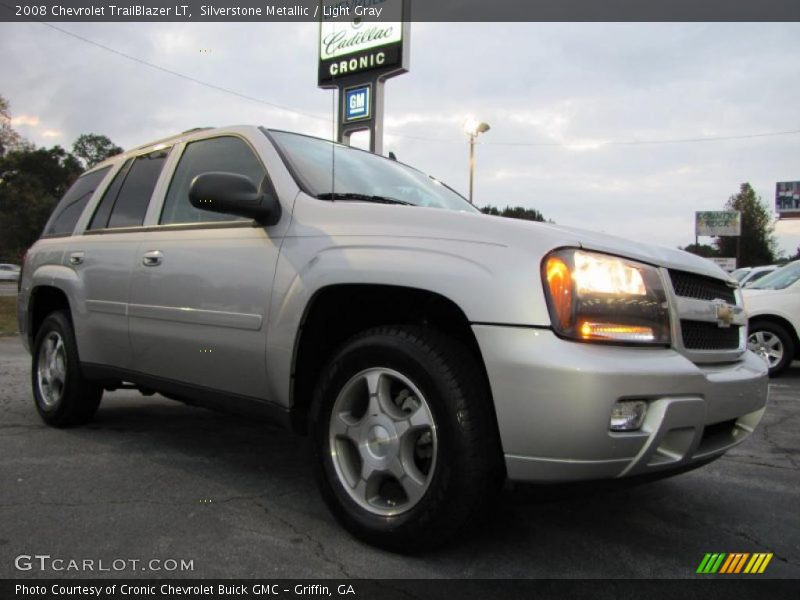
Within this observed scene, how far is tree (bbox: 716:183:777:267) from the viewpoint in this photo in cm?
6469

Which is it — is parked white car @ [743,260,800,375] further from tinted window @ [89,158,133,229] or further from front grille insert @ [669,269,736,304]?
tinted window @ [89,158,133,229]

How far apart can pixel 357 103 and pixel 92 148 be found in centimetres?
7358

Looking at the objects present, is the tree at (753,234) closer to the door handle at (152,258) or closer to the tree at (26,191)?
the tree at (26,191)

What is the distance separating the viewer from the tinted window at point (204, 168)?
328cm

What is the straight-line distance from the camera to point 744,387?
246cm

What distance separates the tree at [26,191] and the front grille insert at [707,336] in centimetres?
5648

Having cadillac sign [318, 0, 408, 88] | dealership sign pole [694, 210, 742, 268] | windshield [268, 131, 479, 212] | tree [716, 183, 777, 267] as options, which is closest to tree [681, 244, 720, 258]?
tree [716, 183, 777, 267]

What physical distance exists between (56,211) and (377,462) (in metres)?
3.71

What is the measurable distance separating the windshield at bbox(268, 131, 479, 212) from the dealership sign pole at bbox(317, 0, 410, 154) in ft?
34.8

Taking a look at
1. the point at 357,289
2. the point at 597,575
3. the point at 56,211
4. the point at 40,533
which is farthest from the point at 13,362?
the point at 597,575

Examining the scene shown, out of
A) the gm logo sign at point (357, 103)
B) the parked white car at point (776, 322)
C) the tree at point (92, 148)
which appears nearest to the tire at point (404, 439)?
the parked white car at point (776, 322)

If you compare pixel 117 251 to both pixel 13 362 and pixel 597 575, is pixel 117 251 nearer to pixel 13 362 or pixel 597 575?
pixel 597 575

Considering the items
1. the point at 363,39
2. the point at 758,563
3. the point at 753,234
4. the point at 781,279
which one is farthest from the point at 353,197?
the point at 753,234

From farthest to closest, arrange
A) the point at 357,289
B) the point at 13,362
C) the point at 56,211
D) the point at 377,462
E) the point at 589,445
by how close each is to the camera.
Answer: the point at 13,362, the point at 56,211, the point at 357,289, the point at 377,462, the point at 589,445
